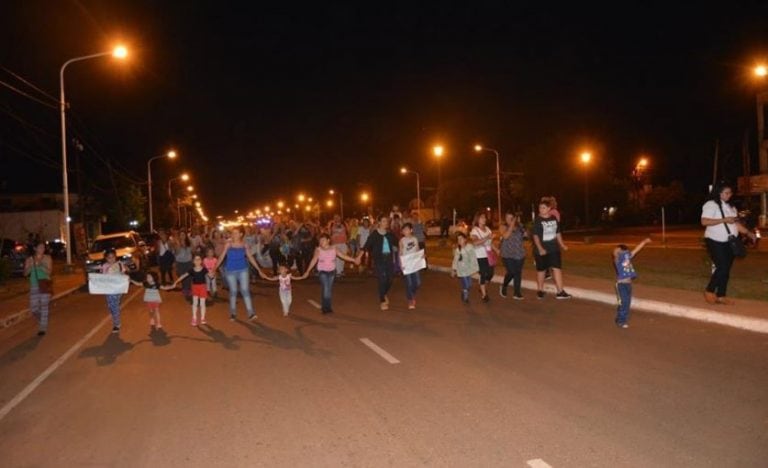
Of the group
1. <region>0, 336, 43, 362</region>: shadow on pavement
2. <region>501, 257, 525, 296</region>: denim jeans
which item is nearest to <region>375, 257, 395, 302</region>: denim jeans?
<region>501, 257, 525, 296</region>: denim jeans

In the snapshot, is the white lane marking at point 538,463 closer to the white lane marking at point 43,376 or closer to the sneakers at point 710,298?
the white lane marking at point 43,376

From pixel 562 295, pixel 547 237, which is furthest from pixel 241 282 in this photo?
pixel 562 295

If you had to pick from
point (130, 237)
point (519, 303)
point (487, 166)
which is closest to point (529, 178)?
point (487, 166)

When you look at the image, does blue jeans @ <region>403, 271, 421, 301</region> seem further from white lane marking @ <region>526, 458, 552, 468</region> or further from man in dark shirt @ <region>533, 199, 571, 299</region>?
white lane marking @ <region>526, 458, 552, 468</region>

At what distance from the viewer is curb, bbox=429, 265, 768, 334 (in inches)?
402

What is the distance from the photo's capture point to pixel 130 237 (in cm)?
2706

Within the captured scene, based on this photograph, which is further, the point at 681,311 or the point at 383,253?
the point at 383,253

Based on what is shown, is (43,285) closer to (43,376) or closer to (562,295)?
(43,376)

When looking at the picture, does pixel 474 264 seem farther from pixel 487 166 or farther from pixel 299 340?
pixel 487 166

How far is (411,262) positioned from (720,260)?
208 inches

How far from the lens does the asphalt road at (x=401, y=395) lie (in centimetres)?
550

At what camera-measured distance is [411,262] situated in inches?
542

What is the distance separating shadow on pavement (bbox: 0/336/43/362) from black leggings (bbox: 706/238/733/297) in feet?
34.4

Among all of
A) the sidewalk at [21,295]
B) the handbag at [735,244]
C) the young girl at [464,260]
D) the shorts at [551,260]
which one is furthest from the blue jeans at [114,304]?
Result: the handbag at [735,244]
